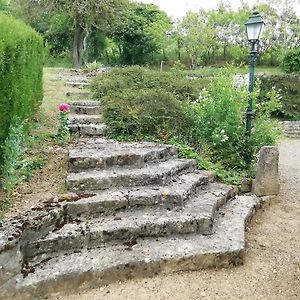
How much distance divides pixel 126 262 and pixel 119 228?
16.5 inches

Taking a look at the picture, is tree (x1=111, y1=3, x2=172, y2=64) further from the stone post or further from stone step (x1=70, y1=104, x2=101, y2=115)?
the stone post

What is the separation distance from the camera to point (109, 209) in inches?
153

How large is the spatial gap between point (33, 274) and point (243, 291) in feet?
5.96

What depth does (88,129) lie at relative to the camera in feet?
19.9

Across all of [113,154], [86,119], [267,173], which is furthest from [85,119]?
[267,173]

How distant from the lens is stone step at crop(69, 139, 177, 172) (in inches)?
177

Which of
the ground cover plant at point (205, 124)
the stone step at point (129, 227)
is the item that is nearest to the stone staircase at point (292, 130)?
the ground cover plant at point (205, 124)

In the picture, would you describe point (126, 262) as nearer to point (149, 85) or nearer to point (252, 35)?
point (252, 35)

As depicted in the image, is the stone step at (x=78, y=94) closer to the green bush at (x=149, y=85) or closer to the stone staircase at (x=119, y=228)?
the green bush at (x=149, y=85)

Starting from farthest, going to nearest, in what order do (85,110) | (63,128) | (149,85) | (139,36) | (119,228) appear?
→ (139,36) → (149,85) → (85,110) → (63,128) → (119,228)

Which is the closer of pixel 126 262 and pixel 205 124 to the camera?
pixel 126 262

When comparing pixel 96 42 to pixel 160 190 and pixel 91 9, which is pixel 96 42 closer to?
pixel 91 9

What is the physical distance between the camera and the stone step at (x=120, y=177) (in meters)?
4.14

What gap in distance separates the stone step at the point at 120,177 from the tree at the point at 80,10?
1367 centimetres
